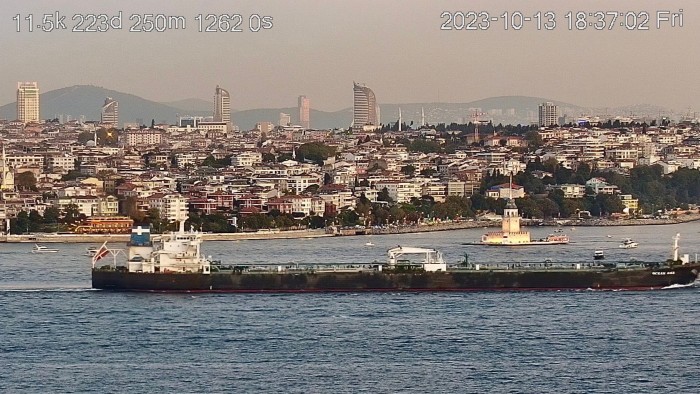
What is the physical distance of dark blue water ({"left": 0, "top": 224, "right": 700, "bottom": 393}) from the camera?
19.4 meters

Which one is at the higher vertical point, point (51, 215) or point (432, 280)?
point (51, 215)

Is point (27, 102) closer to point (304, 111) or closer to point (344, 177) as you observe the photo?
point (304, 111)

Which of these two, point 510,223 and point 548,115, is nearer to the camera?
point 510,223

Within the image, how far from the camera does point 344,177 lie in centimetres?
7675

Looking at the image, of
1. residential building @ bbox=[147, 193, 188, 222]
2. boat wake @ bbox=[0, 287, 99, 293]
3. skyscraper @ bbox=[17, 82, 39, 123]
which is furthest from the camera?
skyscraper @ bbox=[17, 82, 39, 123]

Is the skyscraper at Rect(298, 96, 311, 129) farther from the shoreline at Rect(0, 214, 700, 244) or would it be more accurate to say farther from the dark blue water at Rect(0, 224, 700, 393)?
the dark blue water at Rect(0, 224, 700, 393)

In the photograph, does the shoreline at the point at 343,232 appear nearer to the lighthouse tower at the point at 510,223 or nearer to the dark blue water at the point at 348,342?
the lighthouse tower at the point at 510,223

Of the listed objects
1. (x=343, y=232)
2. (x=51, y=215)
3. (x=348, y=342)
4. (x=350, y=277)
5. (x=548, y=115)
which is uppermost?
(x=548, y=115)

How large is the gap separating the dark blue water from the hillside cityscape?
26389 mm

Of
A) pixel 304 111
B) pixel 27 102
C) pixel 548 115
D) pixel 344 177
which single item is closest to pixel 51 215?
pixel 344 177

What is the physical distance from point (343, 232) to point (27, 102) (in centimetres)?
10183

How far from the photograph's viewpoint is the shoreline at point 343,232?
51.3 metres

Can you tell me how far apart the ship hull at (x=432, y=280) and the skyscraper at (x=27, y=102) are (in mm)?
125200

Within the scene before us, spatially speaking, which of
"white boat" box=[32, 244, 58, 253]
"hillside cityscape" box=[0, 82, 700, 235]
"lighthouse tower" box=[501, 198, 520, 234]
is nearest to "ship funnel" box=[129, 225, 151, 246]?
"white boat" box=[32, 244, 58, 253]
